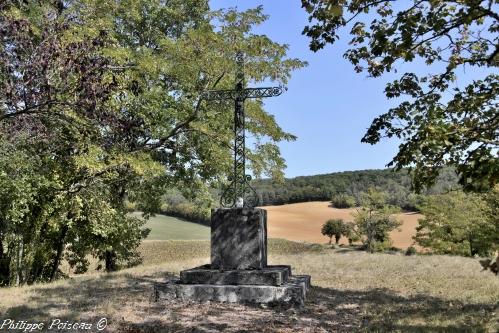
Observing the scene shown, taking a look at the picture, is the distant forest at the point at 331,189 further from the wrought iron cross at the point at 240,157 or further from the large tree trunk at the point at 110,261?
the wrought iron cross at the point at 240,157

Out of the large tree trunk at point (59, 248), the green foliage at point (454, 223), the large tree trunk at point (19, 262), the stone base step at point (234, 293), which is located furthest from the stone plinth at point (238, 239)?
the green foliage at point (454, 223)

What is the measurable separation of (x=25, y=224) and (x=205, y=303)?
10773 mm

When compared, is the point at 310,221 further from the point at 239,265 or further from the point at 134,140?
the point at 239,265

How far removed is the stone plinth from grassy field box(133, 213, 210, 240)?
46855 millimetres

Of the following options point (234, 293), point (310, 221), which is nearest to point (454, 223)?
point (234, 293)

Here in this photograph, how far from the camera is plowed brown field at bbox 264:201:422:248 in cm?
5778

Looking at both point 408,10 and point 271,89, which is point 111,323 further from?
point 408,10

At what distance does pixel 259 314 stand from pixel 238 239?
2125mm

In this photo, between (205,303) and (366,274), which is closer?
(205,303)

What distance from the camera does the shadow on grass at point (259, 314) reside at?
23.8 feet

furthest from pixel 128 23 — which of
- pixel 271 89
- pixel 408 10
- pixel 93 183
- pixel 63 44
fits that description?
pixel 408 10

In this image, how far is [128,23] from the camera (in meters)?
20.3

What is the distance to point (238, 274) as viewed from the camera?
965 centimetres

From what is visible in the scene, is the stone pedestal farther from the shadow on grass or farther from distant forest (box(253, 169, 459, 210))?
distant forest (box(253, 169, 459, 210))
